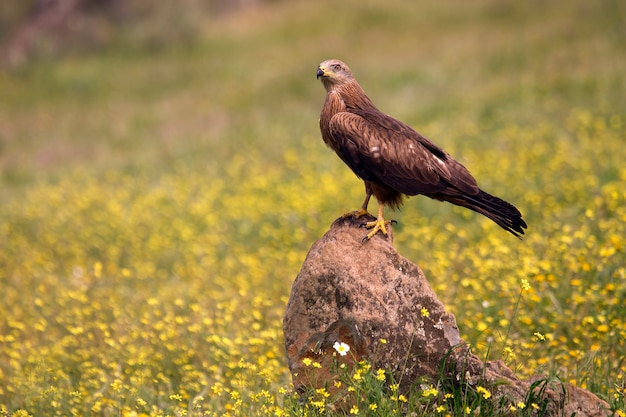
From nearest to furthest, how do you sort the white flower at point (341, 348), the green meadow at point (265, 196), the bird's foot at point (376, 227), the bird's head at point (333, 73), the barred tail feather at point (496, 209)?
the white flower at point (341, 348)
the barred tail feather at point (496, 209)
the bird's foot at point (376, 227)
the bird's head at point (333, 73)
the green meadow at point (265, 196)

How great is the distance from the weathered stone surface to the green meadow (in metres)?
0.19

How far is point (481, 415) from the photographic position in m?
4.29

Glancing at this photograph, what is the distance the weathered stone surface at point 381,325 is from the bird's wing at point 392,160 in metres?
0.56

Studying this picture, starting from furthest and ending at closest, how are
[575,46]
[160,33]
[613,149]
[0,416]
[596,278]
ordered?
[160,33] → [575,46] → [613,149] → [596,278] → [0,416]

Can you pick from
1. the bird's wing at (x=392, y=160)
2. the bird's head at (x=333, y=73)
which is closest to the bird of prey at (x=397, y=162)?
the bird's wing at (x=392, y=160)

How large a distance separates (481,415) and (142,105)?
19448 millimetres

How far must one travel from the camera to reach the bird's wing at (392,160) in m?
4.95

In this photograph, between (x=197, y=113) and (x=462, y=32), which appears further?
(x=462, y=32)

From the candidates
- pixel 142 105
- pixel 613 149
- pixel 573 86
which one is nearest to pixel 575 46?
pixel 573 86

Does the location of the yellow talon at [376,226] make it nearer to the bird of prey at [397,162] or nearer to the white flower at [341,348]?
the bird of prey at [397,162]

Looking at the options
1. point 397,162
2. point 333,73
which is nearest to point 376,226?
point 397,162

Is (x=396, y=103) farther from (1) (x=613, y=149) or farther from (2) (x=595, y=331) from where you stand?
(2) (x=595, y=331)

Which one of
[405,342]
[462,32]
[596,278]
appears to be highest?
[462,32]

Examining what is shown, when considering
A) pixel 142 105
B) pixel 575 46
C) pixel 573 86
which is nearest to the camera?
pixel 573 86
